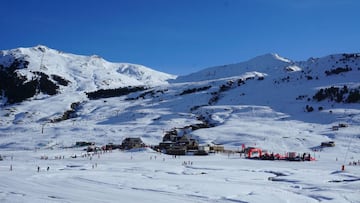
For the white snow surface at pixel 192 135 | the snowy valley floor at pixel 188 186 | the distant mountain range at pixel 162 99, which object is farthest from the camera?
the distant mountain range at pixel 162 99

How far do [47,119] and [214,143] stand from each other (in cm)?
6286

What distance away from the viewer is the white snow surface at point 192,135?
89.6ft

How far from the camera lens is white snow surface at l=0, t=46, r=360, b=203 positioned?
27.3 meters

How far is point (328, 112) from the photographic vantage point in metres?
92.1

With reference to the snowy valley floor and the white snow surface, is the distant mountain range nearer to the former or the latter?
the white snow surface

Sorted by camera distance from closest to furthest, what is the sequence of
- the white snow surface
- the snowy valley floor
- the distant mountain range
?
1. the snowy valley floor
2. the white snow surface
3. the distant mountain range

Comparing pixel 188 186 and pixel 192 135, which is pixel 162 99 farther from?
pixel 188 186

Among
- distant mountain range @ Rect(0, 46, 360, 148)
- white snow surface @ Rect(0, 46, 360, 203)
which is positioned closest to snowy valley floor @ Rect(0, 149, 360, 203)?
white snow surface @ Rect(0, 46, 360, 203)

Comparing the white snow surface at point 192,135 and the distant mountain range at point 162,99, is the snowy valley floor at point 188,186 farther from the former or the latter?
the distant mountain range at point 162,99

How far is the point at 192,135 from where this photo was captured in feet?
261

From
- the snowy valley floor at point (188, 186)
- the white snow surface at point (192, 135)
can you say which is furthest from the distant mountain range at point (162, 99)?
the snowy valley floor at point (188, 186)

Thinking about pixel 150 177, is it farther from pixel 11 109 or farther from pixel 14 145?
pixel 11 109

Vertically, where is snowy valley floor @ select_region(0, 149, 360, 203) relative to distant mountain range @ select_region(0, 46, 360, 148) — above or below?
below

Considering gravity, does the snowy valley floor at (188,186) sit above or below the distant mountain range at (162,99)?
below
